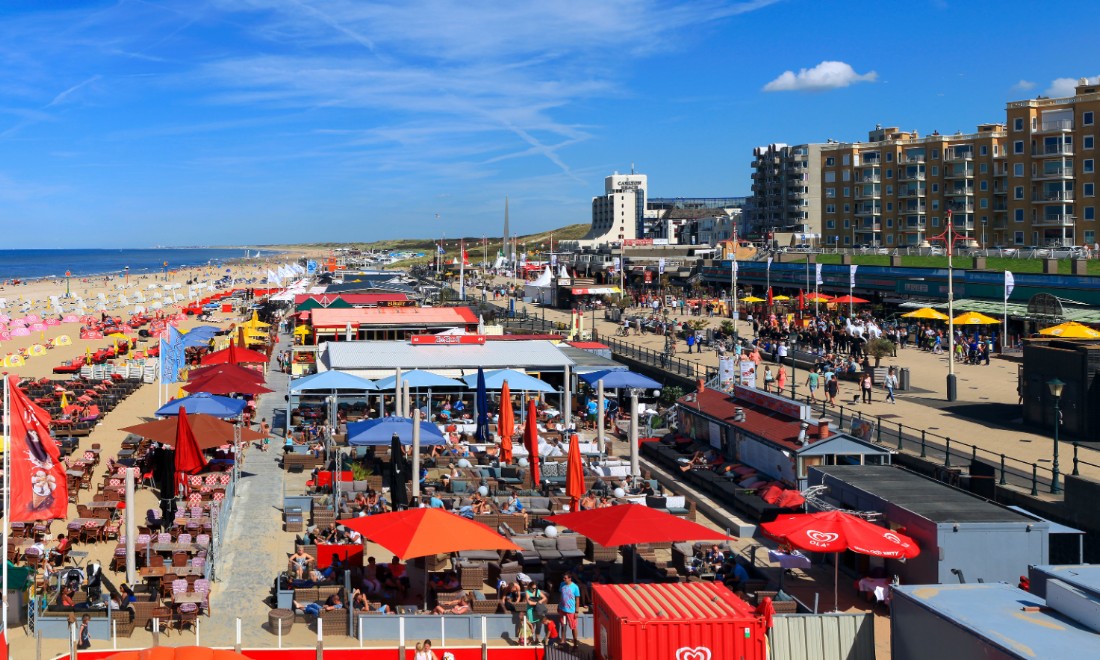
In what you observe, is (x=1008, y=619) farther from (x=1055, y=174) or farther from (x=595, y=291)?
(x=1055, y=174)

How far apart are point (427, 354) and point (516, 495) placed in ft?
39.6

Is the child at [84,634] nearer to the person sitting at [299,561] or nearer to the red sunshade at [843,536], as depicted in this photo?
the person sitting at [299,561]

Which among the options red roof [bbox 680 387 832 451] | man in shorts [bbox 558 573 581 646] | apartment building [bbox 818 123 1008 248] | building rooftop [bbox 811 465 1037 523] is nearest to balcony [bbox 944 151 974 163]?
apartment building [bbox 818 123 1008 248]

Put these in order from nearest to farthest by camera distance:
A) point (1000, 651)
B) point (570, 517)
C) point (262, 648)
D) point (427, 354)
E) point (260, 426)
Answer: point (1000, 651)
point (262, 648)
point (570, 517)
point (260, 426)
point (427, 354)

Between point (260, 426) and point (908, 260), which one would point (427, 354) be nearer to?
point (260, 426)

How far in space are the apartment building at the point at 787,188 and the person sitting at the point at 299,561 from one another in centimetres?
10195

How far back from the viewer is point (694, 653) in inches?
456

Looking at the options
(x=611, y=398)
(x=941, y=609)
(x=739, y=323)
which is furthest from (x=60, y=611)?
(x=739, y=323)

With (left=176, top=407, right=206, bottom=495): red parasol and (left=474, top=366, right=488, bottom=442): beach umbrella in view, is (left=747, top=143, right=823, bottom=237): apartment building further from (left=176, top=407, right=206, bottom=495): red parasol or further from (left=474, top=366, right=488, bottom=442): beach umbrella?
(left=176, top=407, right=206, bottom=495): red parasol

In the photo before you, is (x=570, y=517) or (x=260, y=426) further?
(x=260, y=426)

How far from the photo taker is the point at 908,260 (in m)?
66.2

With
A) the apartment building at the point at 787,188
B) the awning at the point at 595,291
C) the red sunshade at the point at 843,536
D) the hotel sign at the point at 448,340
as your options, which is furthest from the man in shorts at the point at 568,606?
the apartment building at the point at 787,188

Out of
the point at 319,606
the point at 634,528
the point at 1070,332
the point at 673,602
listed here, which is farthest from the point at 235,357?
the point at 1070,332

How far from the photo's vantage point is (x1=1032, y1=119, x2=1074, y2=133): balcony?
68562 millimetres
